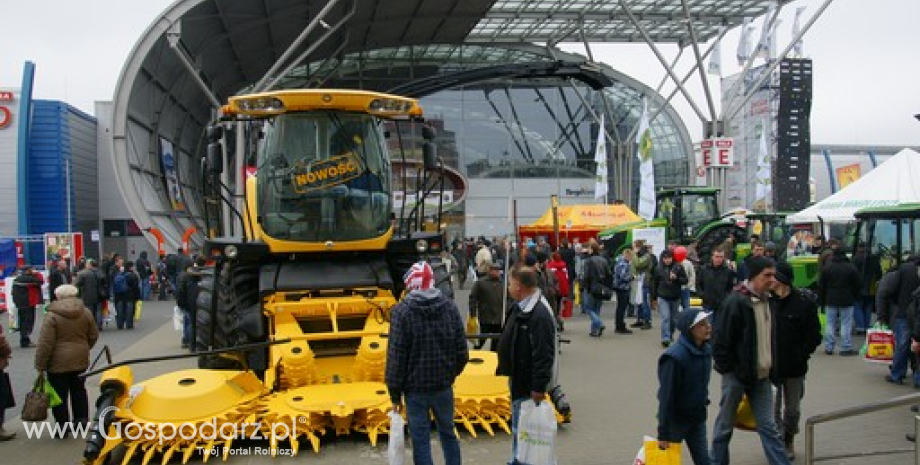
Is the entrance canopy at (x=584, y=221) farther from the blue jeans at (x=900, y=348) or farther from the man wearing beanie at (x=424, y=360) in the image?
the man wearing beanie at (x=424, y=360)

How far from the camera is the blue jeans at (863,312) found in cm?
1308

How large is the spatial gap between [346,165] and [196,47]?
20919mm

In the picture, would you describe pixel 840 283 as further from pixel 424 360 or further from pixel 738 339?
pixel 424 360

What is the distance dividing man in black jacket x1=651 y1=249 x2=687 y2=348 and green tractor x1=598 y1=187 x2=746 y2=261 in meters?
8.35

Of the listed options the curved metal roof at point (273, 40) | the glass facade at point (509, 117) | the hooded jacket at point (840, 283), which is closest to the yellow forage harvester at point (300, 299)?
the hooded jacket at point (840, 283)

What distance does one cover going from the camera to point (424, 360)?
568cm

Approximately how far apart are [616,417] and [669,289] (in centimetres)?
487

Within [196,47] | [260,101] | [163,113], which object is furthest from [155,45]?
[260,101]

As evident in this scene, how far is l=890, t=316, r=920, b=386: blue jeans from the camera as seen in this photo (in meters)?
9.35

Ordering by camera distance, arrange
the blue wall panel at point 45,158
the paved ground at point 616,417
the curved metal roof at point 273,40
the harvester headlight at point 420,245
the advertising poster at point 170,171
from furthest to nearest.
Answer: the blue wall panel at point 45,158 < the advertising poster at point 170,171 < the curved metal roof at point 273,40 < the harvester headlight at point 420,245 < the paved ground at point 616,417

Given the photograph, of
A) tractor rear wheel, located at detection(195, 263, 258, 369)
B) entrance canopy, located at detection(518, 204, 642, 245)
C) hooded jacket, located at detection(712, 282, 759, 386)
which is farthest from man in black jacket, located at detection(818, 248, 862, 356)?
entrance canopy, located at detection(518, 204, 642, 245)

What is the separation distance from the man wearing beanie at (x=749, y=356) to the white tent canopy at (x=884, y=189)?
30.4 feet

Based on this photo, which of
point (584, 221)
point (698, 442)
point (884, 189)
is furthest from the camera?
point (584, 221)

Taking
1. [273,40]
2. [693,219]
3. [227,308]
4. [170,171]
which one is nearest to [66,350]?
[227,308]
